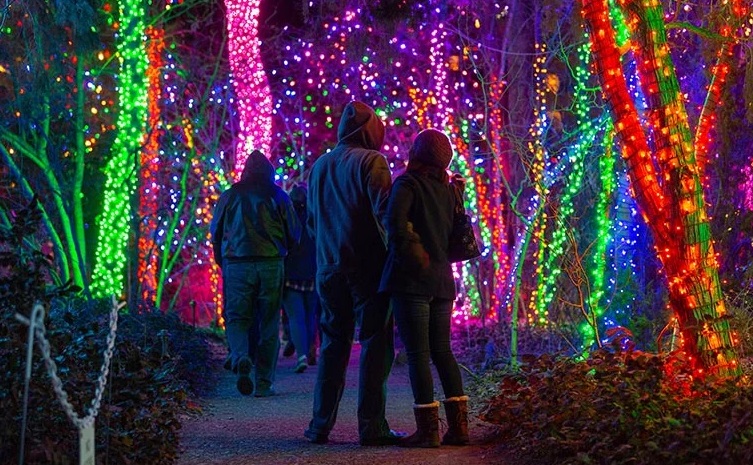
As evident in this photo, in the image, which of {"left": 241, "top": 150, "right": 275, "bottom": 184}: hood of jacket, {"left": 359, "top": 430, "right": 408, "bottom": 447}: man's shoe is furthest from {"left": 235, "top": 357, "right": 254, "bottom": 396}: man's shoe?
{"left": 359, "top": 430, "right": 408, "bottom": 447}: man's shoe

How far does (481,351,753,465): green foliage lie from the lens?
5.34 m

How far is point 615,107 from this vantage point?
23.2 ft

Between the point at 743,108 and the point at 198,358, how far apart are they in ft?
21.9

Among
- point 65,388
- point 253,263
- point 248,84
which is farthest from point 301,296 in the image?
point 65,388

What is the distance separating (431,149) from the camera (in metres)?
7.03

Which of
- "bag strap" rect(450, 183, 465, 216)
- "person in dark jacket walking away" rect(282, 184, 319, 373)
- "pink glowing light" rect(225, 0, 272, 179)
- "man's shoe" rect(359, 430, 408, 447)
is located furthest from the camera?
"pink glowing light" rect(225, 0, 272, 179)

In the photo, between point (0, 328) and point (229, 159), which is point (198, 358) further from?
point (229, 159)

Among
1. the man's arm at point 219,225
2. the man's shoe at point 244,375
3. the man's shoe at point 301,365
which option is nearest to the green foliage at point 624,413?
the man's shoe at point 244,375

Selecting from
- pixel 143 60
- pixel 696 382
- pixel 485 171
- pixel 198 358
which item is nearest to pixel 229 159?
pixel 485 171

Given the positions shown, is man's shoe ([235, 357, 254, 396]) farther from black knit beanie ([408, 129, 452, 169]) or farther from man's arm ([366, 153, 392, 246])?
black knit beanie ([408, 129, 452, 169])

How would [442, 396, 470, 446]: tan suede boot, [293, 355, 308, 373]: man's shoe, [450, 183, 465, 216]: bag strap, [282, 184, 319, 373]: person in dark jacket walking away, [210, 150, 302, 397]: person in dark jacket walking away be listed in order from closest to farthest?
[442, 396, 470, 446]: tan suede boot < [450, 183, 465, 216]: bag strap < [210, 150, 302, 397]: person in dark jacket walking away < [293, 355, 308, 373]: man's shoe < [282, 184, 319, 373]: person in dark jacket walking away

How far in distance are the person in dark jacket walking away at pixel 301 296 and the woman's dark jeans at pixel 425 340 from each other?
18.6 ft

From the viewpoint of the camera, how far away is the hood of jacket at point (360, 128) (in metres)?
7.39

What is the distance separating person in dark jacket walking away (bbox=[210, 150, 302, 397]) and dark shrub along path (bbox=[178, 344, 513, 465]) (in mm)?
383
